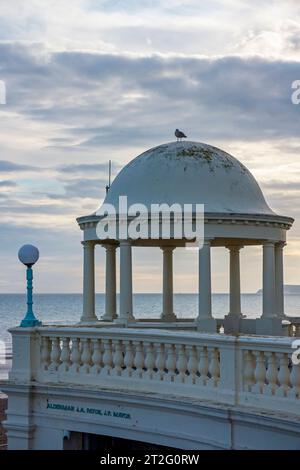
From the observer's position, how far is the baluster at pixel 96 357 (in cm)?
1251

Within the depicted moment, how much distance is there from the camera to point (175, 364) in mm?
11648

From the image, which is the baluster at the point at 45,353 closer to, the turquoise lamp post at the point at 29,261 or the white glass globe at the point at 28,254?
the turquoise lamp post at the point at 29,261

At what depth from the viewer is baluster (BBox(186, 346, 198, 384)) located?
11367mm

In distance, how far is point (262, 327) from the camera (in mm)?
17953

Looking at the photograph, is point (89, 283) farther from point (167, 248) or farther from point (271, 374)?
point (271, 374)

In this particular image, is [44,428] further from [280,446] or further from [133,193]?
[133,193]

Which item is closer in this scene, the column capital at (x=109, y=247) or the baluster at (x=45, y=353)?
the baluster at (x=45, y=353)

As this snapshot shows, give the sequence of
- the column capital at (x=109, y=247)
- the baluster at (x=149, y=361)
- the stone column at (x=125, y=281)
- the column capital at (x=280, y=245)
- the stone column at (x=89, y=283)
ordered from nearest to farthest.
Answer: the baluster at (x=149, y=361), the stone column at (x=125, y=281), the column capital at (x=280, y=245), the stone column at (x=89, y=283), the column capital at (x=109, y=247)

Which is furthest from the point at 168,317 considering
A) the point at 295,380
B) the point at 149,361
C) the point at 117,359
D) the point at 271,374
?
the point at 295,380

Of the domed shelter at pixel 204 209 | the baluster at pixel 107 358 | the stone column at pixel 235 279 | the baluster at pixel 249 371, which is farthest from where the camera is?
the stone column at pixel 235 279

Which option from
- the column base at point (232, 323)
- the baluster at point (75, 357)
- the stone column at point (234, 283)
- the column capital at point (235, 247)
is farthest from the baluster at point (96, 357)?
the column capital at point (235, 247)

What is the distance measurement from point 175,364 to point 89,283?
7436 mm

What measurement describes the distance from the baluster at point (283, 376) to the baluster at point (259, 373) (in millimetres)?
282
